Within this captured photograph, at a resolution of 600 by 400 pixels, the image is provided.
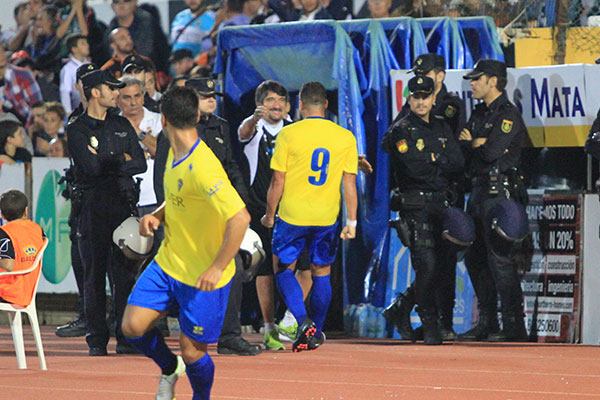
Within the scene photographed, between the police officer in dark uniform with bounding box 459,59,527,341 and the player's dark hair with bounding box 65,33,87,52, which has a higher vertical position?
the player's dark hair with bounding box 65,33,87,52

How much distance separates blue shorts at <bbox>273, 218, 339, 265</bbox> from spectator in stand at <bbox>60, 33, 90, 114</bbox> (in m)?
7.18

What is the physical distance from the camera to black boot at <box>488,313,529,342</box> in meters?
9.88

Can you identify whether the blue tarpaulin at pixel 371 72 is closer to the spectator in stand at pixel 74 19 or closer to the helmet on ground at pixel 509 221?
the helmet on ground at pixel 509 221

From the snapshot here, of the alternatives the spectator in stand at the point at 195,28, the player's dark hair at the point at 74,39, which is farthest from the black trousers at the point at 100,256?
the player's dark hair at the point at 74,39

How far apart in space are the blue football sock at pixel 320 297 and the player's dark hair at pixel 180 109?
382cm

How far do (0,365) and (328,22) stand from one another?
4.37 metres

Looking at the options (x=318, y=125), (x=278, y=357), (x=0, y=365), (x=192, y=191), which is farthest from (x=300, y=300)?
(x=192, y=191)

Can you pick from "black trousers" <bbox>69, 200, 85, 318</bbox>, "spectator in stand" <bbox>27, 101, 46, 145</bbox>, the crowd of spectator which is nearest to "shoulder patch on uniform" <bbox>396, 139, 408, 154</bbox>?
"black trousers" <bbox>69, 200, 85, 318</bbox>

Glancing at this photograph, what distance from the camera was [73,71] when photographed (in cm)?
1552

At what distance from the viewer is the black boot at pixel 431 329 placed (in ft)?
31.7

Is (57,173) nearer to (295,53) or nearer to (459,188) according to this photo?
(295,53)

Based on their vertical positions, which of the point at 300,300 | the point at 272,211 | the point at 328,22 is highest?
the point at 328,22

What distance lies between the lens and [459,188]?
1010 cm

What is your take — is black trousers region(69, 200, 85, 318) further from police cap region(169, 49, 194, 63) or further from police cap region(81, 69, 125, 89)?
police cap region(169, 49, 194, 63)
